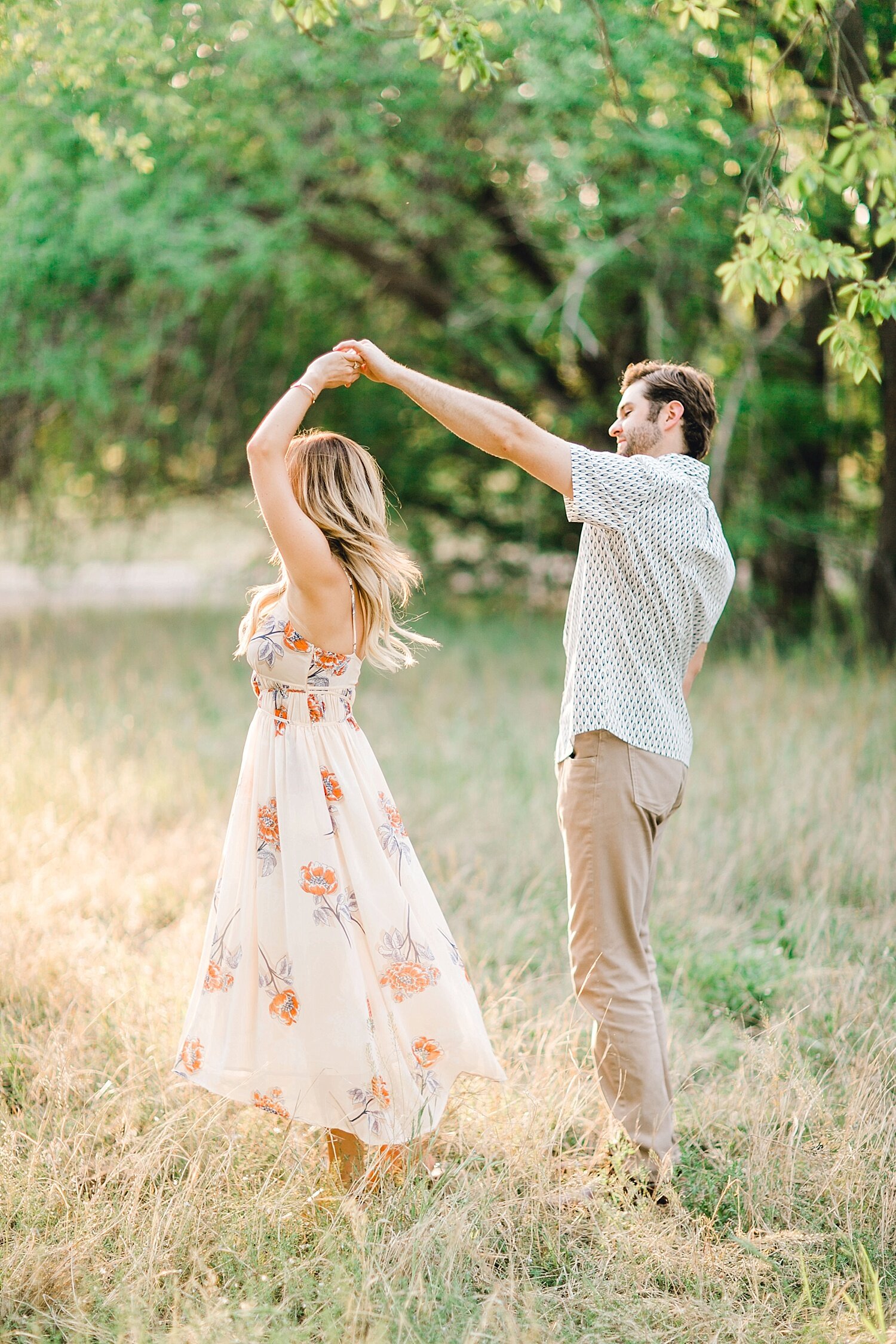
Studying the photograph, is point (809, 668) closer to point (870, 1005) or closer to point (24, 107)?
point (870, 1005)

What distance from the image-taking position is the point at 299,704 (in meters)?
2.73

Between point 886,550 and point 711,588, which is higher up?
point 886,550

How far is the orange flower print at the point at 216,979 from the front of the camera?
8.92ft

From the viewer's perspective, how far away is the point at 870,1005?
3586 mm

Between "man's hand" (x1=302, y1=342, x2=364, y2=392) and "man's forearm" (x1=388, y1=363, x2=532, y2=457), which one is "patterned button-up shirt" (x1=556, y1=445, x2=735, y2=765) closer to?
"man's forearm" (x1=388, y1=363, x2=532, y2=457)

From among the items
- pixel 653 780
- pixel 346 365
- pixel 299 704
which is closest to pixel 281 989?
pixel 299 704

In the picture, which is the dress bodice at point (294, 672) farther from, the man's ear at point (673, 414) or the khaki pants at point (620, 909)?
the man's ear at point (673, 414)

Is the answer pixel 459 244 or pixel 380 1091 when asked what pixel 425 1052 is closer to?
pixel 380 1091

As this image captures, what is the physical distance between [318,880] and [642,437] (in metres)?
1.39

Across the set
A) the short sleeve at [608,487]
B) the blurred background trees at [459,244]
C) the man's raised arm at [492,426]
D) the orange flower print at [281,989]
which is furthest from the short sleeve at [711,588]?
the orange flower print at [281,989]

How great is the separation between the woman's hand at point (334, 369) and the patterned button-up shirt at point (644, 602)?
2.00ft

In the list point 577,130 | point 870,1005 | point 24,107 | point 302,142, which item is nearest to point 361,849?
point 870,1005

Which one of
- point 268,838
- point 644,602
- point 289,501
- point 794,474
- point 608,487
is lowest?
point 268,838

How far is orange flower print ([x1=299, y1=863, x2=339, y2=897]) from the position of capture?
2650mm
